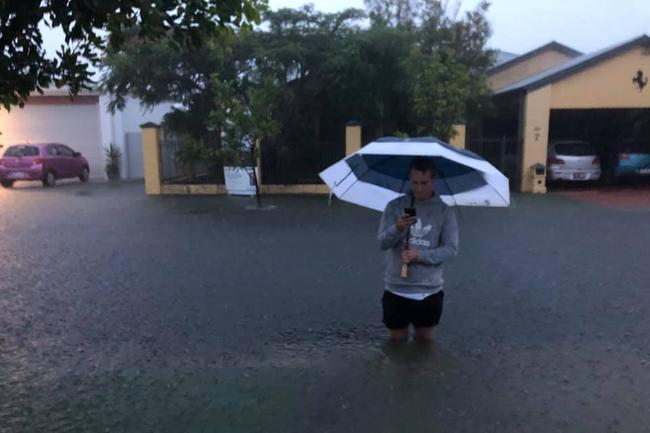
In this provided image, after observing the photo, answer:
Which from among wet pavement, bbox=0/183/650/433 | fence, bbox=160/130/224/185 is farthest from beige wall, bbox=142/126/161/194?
wet pavement, bbox=0/183/650/433

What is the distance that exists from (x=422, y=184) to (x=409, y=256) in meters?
0.49

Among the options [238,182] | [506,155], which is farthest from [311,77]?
[506,155]

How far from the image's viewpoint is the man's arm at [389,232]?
3984mm

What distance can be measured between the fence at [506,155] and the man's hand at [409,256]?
14779 mm

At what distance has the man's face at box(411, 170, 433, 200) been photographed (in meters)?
3.93

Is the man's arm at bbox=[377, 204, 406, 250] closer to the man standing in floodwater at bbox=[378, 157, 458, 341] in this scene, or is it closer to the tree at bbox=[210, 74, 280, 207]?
the man standing in floodwater at bbox=[378, 157, 458, 341]

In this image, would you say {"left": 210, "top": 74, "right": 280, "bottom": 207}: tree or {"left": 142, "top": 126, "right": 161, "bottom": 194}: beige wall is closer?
{"left": 210, "top": 74, "right": 280, "bottom": 207}: tree

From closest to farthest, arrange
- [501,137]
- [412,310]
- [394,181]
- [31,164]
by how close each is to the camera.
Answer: [412,310] < [394,181] < [31,164] < [501,137]

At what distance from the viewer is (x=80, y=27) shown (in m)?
2.89

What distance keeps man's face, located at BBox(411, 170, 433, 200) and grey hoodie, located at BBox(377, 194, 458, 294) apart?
0.06 meters

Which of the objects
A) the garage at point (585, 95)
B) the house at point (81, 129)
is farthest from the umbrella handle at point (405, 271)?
the house at point (81, 129)

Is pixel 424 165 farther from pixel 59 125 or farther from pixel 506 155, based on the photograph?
pixel 59 125

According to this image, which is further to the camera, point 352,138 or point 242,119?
point 352,138

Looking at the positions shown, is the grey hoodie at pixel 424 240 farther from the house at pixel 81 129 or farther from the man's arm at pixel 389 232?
the house at pixel 81 129
